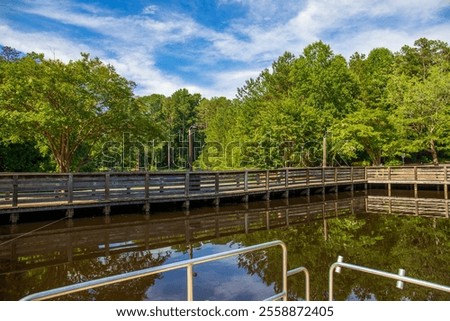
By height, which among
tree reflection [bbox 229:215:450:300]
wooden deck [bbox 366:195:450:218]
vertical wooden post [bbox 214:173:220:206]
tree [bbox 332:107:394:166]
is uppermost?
tree [bbox 332:107:394:166]

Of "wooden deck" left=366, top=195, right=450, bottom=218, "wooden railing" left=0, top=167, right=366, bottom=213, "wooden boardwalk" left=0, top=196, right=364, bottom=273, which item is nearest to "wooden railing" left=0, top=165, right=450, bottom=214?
"wooden railing" left=0, top=167, right=366, bottom=213

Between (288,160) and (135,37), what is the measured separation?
1949 centimetres

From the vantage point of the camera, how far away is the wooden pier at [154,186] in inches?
453

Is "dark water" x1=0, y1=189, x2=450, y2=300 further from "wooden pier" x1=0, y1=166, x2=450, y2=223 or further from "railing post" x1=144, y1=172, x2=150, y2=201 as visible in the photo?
"railing post" x1=144, y1=172, x2=150, y2=201

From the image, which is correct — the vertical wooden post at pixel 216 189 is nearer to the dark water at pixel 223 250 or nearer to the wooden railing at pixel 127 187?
the wooden railing at pixel 127 187

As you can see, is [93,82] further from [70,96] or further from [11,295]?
[11,295]

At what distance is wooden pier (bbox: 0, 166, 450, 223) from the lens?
37.7 ft

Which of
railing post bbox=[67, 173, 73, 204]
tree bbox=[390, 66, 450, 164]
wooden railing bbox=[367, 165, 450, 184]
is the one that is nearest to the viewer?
railing post bbox=[67, 173, 73, 204]

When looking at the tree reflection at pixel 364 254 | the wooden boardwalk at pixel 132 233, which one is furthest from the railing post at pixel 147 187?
the tree reflection at pixel 364 254

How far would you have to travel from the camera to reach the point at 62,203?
11.9m

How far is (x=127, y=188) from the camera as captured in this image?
13.5 meters

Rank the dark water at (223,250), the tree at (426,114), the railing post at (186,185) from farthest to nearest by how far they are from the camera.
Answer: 1. the tree at (426,114)
2. the railing post at (186,185)
3. the dark water at (223,250)

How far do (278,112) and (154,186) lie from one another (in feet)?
50.2

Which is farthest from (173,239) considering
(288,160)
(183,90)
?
(183,90)
